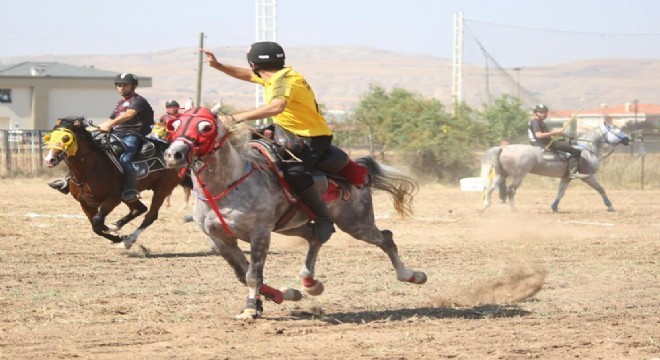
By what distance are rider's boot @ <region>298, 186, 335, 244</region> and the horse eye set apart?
1287 millimetres

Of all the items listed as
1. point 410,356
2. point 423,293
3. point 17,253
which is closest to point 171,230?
point 17,253

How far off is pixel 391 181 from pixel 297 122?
5.80ft

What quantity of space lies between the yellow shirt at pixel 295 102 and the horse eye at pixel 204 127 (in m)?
0.77

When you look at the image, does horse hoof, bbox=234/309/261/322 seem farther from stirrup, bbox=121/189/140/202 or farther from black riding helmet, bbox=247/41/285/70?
stirrup, bbox=121/189/140/202

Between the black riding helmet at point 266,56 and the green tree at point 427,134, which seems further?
the green tree at point 427,134

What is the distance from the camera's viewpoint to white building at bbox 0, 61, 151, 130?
A: 77250mm

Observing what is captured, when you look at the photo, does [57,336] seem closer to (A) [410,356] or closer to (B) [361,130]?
(A) [410,356]

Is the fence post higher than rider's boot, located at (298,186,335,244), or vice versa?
rider's boot, located at (298,186,335,244)

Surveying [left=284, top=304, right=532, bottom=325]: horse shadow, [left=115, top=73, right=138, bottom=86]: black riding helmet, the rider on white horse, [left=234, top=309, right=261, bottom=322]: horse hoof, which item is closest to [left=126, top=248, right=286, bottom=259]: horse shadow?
[left=115, top=73, right=138, bottom=86]: black riding helmet

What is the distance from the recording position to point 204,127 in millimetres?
8609

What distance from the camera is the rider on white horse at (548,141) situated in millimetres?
24150

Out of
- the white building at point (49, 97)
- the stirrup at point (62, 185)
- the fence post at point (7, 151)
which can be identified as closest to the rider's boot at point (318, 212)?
the stirrup at point (62, 185)

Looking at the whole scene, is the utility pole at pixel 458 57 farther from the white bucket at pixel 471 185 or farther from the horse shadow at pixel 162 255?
the horse shadow at pixel 162 255

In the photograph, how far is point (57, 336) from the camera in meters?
8.23
